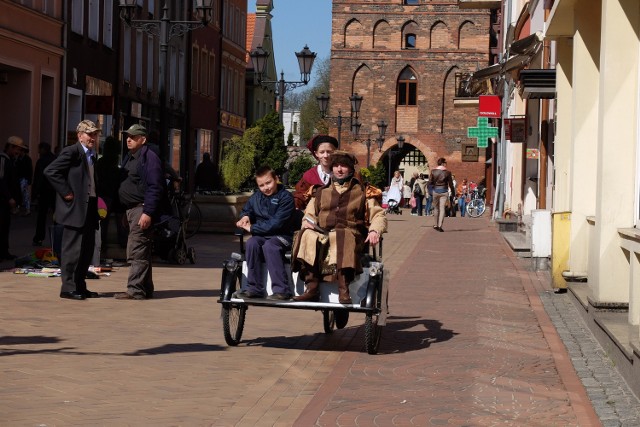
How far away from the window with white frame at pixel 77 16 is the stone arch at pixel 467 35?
152ft

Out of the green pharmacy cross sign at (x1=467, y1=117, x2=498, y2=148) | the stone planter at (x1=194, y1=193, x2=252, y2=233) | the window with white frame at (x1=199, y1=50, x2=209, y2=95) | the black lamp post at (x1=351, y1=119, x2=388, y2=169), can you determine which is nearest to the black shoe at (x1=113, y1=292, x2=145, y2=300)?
the stone planter at (x1=194, y1=193, x2=252, y2=233)

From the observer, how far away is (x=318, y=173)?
10.6m

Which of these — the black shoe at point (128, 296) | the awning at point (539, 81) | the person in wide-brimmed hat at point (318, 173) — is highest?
the awning at point (539, 81)

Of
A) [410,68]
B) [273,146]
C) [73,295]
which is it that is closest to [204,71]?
[273,146]

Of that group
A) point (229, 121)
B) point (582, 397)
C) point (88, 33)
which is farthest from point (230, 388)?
point (229, 121)

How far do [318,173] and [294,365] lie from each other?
1.81 meters

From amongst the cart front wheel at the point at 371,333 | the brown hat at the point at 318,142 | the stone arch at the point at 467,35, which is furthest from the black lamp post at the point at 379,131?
the cart front wheel at the point at 371,333

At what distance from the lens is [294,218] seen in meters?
10.6

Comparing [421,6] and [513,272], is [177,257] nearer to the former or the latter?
[513,272]

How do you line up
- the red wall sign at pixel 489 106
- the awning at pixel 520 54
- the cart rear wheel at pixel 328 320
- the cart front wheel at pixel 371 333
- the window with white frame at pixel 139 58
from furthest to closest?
the window with white frame at pixel 139 58, the red wall sign at pixel 489 106, the awning at pixel 520 54, the cart rear wheel at pixel 328 320, the cart front wheel at pixel 371 333

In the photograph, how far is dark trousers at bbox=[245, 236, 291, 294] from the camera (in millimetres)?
10203

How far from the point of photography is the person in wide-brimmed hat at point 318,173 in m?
10.5

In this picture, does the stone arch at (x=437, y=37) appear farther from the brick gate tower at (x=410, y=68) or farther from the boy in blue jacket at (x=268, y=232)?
the boy in blue jacket at (x=268, y=232)

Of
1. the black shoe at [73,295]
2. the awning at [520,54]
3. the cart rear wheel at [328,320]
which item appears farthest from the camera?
the awning at [520,54]
